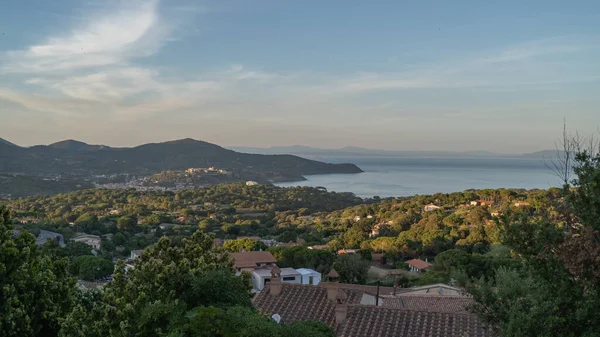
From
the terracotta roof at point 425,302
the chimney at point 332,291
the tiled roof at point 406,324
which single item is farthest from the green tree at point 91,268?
the tiled roof at point 406,324

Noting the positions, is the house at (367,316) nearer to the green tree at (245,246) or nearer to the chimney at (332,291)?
the chimney at (332,291)

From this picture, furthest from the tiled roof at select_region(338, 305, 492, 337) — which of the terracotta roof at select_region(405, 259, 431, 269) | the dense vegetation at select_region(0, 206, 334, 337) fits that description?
the terracotta roof at select_region(405, 259, 431, 269)

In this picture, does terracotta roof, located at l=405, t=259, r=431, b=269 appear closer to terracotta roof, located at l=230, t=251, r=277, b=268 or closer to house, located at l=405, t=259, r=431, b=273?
house, located at l=405, t=259, r=431, b=273

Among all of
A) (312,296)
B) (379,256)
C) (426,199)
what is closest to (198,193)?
(426,199)

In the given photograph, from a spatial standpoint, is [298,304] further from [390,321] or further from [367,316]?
[390,321]

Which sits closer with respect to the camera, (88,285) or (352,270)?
(88,285)

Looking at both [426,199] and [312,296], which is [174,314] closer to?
[312,296]

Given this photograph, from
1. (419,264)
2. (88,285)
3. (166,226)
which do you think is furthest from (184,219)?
(88,285)
